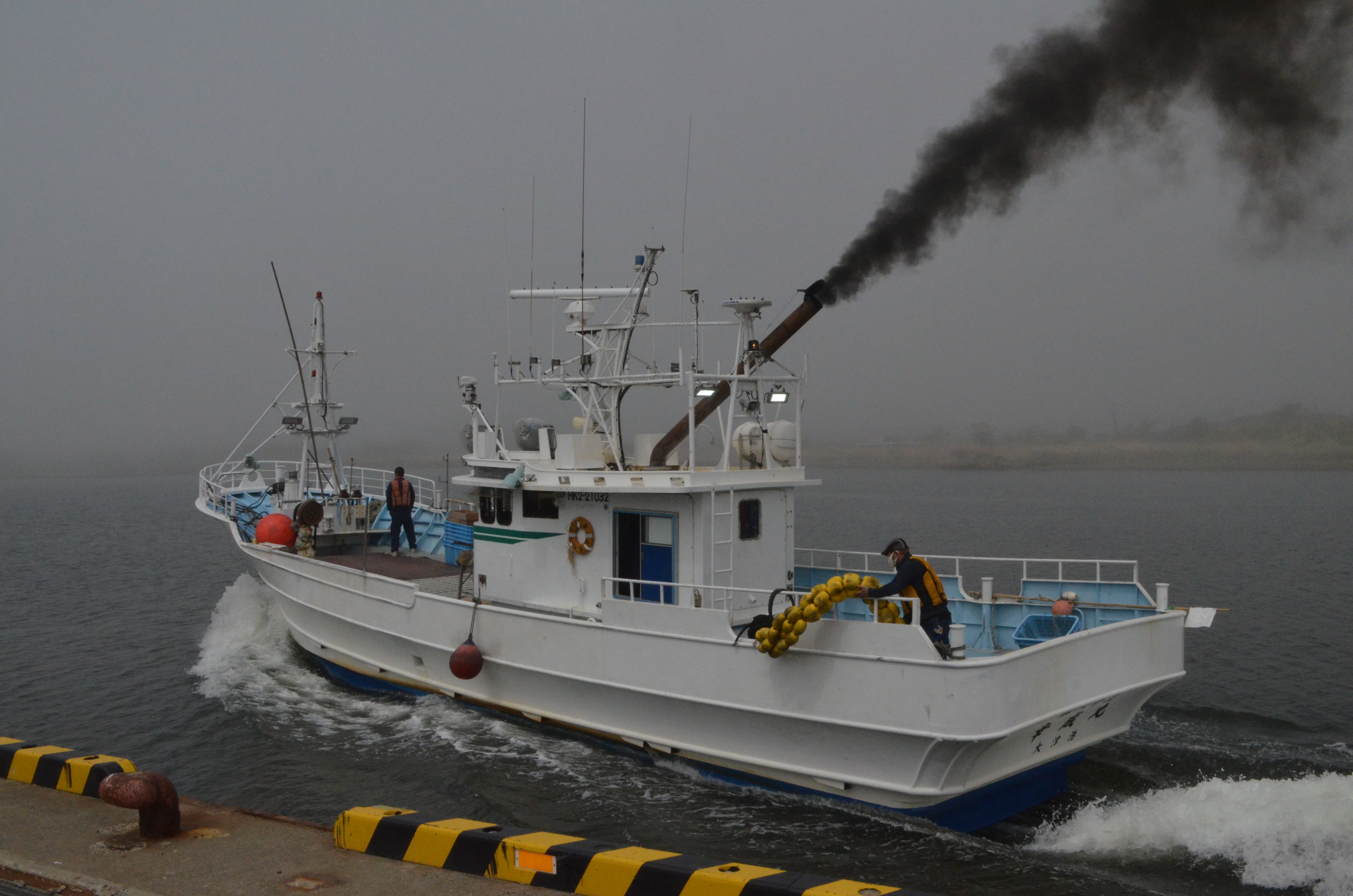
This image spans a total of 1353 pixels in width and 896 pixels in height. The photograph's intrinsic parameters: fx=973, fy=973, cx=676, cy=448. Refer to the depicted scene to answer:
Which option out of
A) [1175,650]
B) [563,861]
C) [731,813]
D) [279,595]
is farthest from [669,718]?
[279,595]

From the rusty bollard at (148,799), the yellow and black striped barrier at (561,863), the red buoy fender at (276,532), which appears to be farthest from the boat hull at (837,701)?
the red buoy fender at (276,532)

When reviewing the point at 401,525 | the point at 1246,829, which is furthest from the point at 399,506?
the point at 1246,829

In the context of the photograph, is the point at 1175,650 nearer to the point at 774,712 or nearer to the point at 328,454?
the point at 774,712

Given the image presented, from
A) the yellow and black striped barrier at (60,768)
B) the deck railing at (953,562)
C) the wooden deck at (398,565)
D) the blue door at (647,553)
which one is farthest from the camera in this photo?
the wooden deck at (398,565)

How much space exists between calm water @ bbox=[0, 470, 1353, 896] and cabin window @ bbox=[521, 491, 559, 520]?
259cm

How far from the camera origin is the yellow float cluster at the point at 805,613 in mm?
8594

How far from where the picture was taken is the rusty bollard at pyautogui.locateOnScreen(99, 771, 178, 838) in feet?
20.0

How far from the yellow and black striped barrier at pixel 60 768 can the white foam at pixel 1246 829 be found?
7808mm

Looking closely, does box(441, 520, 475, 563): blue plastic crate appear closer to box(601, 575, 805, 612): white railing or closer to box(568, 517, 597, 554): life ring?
box(568, 517, 597, 554): life ring

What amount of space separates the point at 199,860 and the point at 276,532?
10.4m

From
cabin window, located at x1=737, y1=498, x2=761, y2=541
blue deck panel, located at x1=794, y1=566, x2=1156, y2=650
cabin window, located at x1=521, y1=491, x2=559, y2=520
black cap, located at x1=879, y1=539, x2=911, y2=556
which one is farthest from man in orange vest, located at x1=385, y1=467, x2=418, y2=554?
black cap, located at x1=879, y1=539, x2=911, y2=556

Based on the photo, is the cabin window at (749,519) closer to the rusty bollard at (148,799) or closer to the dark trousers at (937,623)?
the dark trousers at (937,623)

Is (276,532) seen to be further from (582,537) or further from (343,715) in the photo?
(582,537)

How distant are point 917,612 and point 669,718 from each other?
121 inches
